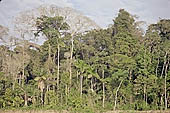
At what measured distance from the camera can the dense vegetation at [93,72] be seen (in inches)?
773

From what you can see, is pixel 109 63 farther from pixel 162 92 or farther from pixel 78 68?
pixel 162 92

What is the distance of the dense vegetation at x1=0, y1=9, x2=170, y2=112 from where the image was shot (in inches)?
773

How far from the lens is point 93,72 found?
21469 millimetres

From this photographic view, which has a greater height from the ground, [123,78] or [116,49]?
[116,49]

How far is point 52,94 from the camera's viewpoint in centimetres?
2025

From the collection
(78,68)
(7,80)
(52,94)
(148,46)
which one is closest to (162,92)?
(148,46)

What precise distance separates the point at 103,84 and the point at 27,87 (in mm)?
6464

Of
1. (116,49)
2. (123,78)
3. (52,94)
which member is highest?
(116,49)

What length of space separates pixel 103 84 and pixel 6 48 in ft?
31.0

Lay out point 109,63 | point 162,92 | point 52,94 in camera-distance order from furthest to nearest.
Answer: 1. point 109,63
2. point 52,94
3. point 162,92

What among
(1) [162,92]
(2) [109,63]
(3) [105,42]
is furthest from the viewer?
(3) [105,42]

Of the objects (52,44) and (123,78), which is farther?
(52,44)

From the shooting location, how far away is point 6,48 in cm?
2289

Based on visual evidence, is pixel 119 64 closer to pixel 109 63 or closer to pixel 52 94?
pixel 109 63
